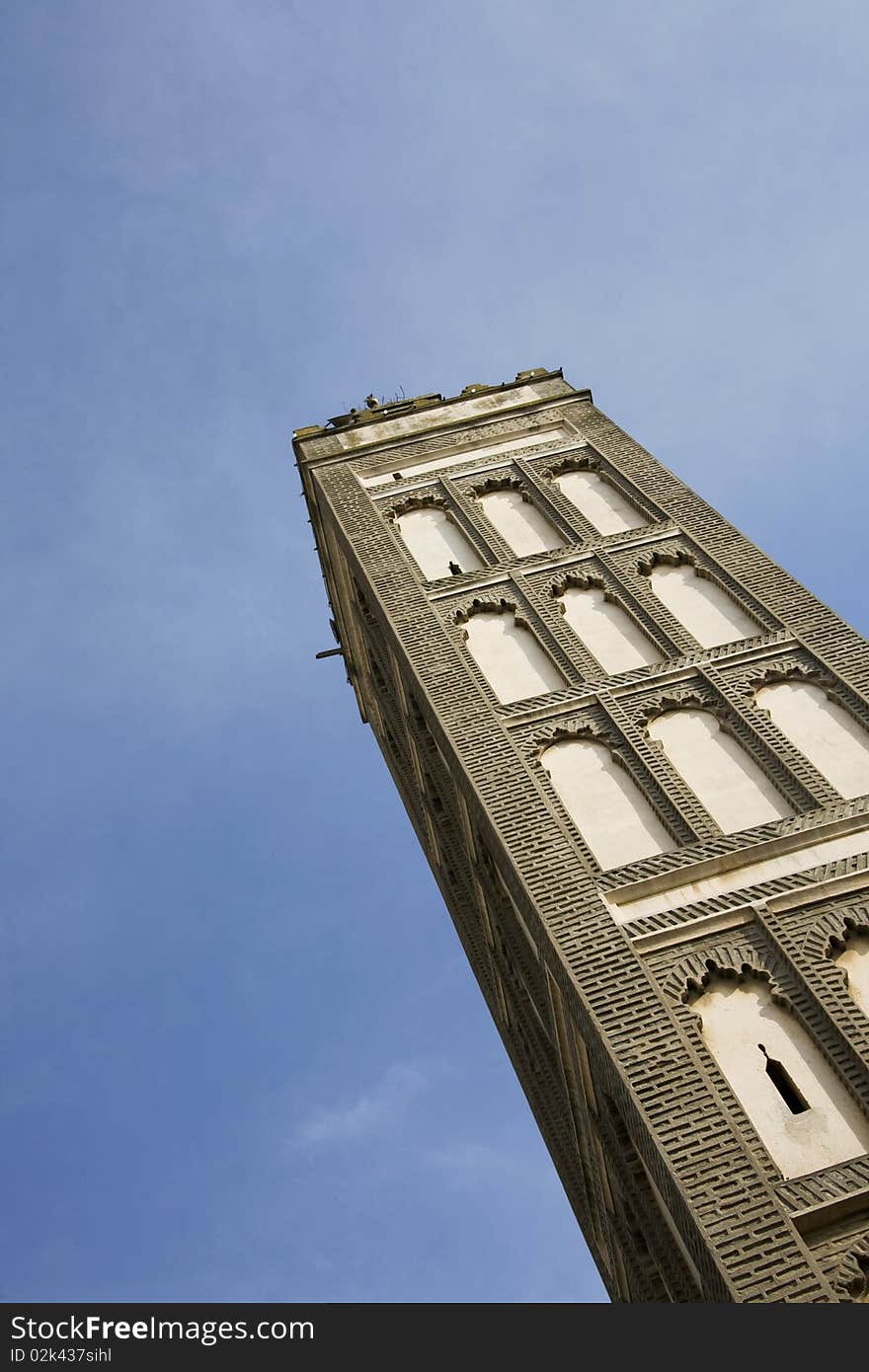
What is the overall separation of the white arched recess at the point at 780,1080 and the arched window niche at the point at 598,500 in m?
8.15

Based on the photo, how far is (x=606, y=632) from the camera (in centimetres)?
1616

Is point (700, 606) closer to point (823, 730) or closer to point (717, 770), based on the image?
point (823, 730)

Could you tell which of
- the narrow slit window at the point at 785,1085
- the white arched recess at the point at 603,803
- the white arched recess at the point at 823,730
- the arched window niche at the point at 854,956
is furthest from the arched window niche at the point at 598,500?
the narrow slit window at the point at 785,1085

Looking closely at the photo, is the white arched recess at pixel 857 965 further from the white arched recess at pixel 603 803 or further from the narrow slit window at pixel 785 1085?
the white arched recess at pixel 603 803

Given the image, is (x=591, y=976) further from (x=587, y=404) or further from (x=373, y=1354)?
(x=587, y=404)

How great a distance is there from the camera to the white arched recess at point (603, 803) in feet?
42.2

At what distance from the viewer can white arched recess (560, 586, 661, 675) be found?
613 inches

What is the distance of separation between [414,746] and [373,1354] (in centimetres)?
1307

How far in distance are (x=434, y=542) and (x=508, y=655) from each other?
133 inches

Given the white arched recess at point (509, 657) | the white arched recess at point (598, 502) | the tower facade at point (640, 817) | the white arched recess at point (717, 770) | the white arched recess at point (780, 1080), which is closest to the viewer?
the white arched recess at point (780, 1080)

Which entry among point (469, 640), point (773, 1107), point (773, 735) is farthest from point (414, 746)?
point (773, 1107)

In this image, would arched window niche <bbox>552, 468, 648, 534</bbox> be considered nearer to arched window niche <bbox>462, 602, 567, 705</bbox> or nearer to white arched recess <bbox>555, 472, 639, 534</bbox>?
white arched recess <bbox>555, 472, 639, 534</bbox>

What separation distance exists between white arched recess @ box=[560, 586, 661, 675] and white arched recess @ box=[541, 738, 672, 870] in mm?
1570

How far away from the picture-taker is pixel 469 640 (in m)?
16.4
